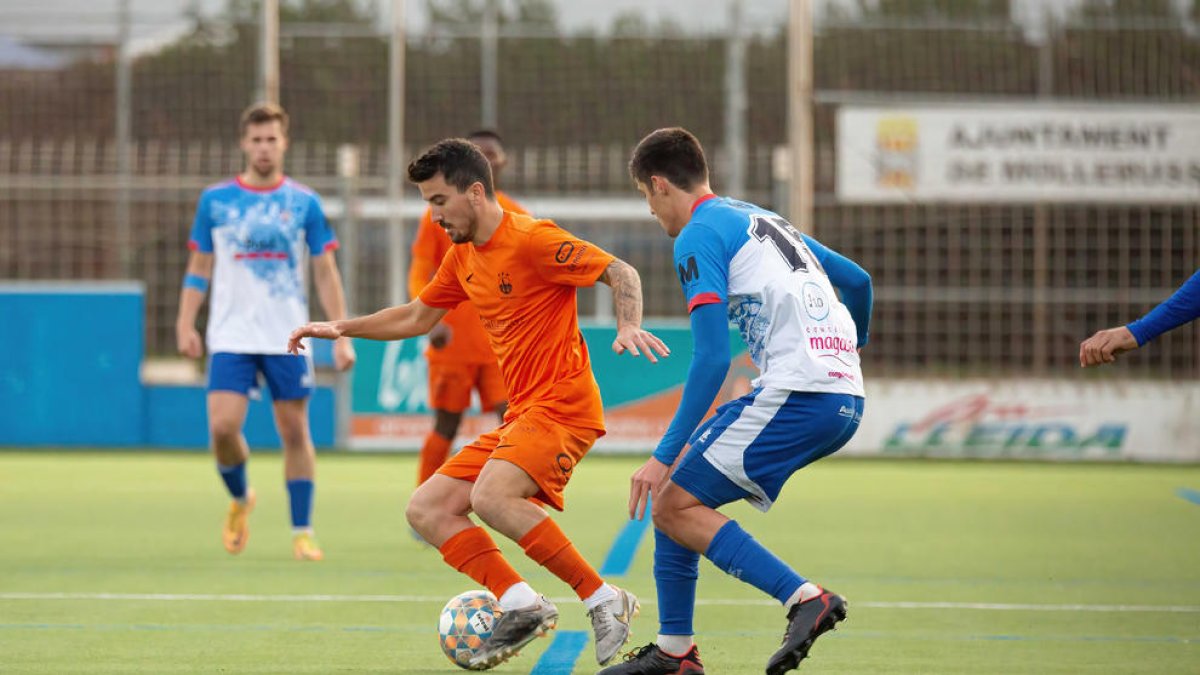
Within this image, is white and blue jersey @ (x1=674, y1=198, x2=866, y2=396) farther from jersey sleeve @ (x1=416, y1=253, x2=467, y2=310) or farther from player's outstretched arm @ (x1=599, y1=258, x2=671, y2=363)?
jersey sleeve @ (x1=416, y1=253, x2=467, y2=310)

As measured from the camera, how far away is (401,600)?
717cm

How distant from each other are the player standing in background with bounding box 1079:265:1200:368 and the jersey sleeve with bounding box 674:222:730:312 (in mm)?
1310

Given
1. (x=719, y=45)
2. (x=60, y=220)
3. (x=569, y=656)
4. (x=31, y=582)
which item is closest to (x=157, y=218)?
(x=60, y=220)

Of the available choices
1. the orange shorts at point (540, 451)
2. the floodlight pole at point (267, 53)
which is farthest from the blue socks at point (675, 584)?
the floodlight pole at point (267, 53)

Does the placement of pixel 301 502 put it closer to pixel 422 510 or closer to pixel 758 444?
pixel 422 510

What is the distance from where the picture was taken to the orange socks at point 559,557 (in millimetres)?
5520

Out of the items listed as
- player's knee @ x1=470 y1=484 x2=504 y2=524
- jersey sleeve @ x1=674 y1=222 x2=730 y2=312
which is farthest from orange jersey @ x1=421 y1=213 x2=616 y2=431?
jersey sleeve @ x1=674 y1=222 x2=730 y2=312

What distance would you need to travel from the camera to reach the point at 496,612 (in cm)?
561

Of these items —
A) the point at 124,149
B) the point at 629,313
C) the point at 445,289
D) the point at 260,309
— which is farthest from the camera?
the point at 124,149

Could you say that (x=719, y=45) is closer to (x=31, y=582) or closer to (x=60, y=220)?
(x=60, y=220)

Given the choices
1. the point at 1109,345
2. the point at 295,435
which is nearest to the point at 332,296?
the point at 295,435

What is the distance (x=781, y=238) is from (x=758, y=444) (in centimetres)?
64

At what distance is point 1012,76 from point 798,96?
2201 mm

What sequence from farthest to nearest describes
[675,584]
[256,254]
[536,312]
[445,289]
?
[256,254]
[445,289]
[536,312]
[675,584]
